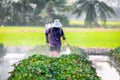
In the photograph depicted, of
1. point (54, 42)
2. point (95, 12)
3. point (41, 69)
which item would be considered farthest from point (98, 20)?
point (41, 69)

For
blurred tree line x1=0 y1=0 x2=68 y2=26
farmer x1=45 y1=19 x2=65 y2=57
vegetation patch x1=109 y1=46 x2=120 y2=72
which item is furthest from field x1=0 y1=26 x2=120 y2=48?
farmer x1=45 y1=19 x2=65 y2=57

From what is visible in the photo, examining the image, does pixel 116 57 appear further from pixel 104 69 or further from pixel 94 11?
pixel 94 11

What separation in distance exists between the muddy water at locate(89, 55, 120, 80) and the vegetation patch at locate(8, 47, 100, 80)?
94.5 inches

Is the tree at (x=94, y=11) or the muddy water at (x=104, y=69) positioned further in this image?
the tree at (x=94, y=11)

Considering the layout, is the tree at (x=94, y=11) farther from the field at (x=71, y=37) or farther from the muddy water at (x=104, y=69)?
the muddy water at (x=104, y=69)

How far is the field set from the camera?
1591 centimetres

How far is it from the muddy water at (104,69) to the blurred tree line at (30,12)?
7.50 feet

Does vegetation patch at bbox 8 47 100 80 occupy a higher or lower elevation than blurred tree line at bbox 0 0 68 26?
lower

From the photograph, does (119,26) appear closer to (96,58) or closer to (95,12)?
(95,12)

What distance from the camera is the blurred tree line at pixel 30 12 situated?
16.3 m

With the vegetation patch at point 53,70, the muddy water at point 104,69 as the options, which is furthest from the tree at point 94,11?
the vegetation patch at point 53,70

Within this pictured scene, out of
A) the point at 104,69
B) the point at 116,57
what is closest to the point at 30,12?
the point at 116,57

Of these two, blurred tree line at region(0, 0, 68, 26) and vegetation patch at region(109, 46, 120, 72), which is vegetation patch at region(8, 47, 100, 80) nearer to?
vegetation patch at region(109, 46, 120, 72)

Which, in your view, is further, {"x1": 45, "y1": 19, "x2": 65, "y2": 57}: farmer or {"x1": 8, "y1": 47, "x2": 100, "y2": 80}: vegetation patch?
{"x1": 45, "y1": 19, "x2": 65, "y2": 57}: farmer
